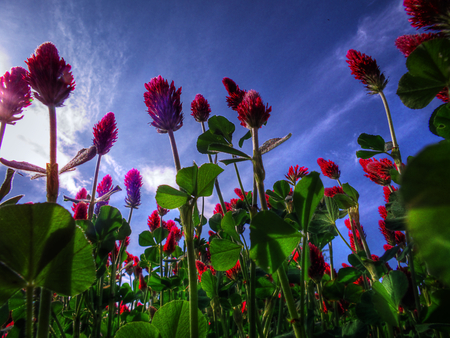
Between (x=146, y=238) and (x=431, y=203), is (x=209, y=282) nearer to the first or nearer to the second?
(x=431, y=203)

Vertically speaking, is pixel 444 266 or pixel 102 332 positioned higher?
pixel 444 266

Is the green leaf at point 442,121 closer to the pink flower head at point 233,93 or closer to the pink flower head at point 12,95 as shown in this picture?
the pink flower head at point 233,93

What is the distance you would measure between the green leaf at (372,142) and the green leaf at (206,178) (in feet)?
2.69

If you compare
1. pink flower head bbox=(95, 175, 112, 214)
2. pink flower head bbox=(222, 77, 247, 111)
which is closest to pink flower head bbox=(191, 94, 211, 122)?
pink flower head bbox=(222, 77, 247, 111)

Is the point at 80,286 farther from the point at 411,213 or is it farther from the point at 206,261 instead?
the point at 206,261

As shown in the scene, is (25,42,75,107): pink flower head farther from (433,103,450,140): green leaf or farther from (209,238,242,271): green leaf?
(433,103,450,140): green leaf

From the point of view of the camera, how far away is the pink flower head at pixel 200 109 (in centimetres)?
164

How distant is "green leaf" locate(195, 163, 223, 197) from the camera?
0.68 metres

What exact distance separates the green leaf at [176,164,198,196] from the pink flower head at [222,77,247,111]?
2.68 feet

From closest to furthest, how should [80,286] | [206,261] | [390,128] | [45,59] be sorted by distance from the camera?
[80,286], [45,59], [390,128], [206,261]

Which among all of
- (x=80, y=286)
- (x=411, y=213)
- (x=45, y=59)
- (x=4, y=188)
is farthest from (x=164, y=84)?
(x=411, y=213)

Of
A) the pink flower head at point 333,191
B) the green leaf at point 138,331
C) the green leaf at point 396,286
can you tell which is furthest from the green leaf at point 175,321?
the pink flower head at point 333,191

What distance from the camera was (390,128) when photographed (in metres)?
1.11

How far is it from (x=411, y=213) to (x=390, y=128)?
3.72 ft
